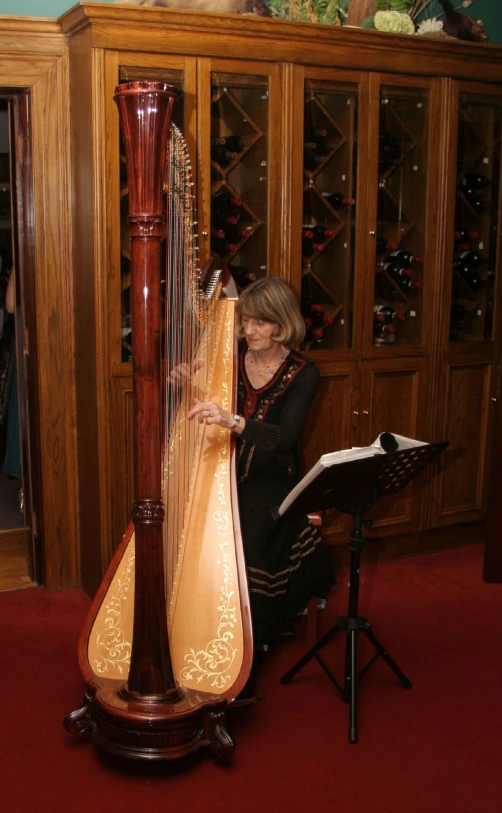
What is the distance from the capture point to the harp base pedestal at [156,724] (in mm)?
2248

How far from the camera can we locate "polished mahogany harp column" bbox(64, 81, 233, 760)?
1.90 metres

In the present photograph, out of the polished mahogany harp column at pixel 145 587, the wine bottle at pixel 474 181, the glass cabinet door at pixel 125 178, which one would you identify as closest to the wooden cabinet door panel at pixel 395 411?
the wine bottle at pixel 474 181

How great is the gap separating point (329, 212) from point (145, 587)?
2093 millimetres

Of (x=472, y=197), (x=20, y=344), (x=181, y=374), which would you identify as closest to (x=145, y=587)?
(x=181, y=374)

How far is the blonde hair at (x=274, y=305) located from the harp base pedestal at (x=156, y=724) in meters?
1.18

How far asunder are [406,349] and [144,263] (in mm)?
2152

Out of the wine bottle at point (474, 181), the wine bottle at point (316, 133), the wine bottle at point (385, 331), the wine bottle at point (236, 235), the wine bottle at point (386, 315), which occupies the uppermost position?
the wine bottle at point (316, 133)

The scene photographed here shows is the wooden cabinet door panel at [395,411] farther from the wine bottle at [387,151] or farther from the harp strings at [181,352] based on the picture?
the harp strings at [181,352]

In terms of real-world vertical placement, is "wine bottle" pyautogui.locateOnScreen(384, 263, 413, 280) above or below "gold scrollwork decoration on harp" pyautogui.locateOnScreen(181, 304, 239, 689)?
above

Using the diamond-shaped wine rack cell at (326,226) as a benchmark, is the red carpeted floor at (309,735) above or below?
below

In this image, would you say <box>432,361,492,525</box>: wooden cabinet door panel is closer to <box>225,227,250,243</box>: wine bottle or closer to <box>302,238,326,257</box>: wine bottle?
<box>302,238,326,257</box>: wine bottle

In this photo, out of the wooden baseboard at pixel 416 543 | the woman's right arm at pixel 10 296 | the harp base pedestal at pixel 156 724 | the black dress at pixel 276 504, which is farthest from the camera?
the woman's right arm at pixel 10 296

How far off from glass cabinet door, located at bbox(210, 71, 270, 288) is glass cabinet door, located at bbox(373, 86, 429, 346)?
22.4 inches

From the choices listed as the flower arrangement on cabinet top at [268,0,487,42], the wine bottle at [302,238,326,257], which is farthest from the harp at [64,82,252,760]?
the flower arrangement on cabinet top at [268,0,487,42]
